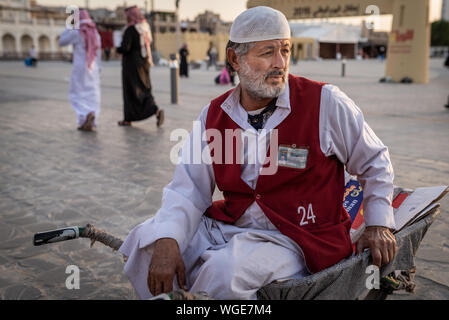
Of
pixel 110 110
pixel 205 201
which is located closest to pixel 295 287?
pixel 205 201

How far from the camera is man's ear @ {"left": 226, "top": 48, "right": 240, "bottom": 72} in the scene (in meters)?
2.21

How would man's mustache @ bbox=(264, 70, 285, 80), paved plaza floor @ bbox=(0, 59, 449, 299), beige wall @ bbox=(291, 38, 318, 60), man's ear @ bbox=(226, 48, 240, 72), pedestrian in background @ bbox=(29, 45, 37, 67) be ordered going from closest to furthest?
man's mustache @ bbox=(264, 70, 285, 80)
man's ear @ bbox=(226, 48, 240, 72)
paved plaza floor @ bbox=(0, 59, 449, 299)
pedestrian in background @ bbox=(29, 45, 37, 67)
beige wall @ bbox=(291, 38, 318, 60)

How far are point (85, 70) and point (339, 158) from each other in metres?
6.70

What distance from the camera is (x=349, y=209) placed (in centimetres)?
247

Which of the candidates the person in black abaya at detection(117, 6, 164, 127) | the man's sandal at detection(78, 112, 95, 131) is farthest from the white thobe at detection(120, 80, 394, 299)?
the person in black abaya at detection(117, 6, 164, 127)

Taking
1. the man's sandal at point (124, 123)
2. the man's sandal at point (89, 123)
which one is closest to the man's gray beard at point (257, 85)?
the man's sandal at point (89, 123)

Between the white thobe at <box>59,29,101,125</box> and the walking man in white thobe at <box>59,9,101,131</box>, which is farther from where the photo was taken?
the white thobe at <box>59,29,101,125</box>

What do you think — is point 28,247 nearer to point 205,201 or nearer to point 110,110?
point 205,201

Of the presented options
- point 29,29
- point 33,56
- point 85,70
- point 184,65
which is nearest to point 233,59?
point 85,70

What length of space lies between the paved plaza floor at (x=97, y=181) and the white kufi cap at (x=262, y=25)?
5.23ft

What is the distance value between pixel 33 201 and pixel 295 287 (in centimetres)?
336

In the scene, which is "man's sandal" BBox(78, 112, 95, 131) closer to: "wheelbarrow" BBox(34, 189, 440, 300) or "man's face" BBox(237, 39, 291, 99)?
"wheelbarrow" BBox(34, 189, 440, 300)

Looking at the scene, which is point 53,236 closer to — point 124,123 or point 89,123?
point 89,123

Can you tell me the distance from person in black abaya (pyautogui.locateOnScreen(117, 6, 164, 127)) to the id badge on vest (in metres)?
6.36
